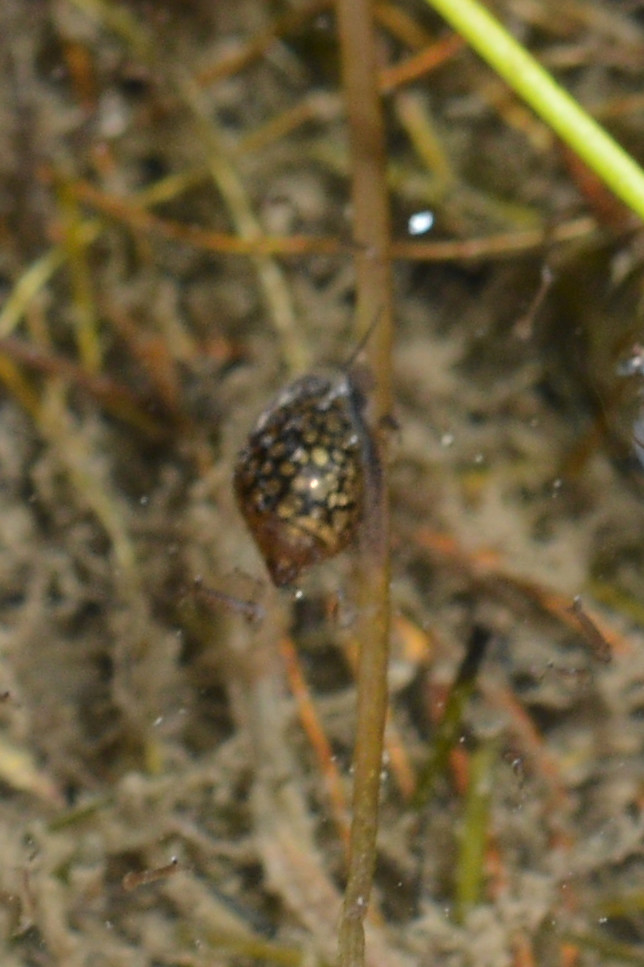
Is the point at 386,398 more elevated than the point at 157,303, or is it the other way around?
the point at 157,303

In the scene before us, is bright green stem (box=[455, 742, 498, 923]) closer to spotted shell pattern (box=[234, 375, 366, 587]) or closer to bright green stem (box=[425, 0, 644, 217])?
spotted shell pattern (box=[234, 375, 366, 587])

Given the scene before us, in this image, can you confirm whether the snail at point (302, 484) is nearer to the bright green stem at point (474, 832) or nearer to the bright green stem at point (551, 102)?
the bright green stem at point (474, 832)

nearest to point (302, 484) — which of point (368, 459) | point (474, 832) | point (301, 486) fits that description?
point (301, 486)

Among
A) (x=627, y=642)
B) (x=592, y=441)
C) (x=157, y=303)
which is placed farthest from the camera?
(x=157, y=303)

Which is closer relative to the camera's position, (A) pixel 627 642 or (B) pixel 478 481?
(A) pixel 627 642

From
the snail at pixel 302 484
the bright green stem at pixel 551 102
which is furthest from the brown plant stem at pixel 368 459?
the bright green stem at pixel 551 102

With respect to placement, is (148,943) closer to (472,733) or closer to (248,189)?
(472,733)

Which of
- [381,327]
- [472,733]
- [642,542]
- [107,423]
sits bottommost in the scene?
[472,733]

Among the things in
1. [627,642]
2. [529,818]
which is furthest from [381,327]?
[529,818]
